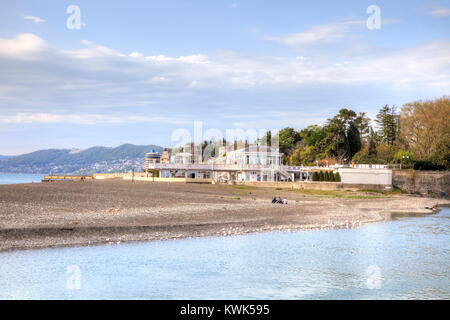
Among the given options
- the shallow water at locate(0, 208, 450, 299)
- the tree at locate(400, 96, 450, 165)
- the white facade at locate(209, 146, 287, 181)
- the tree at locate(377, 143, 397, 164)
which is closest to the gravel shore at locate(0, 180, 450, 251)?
the shallow water at locate(0, 208, 450, 299)

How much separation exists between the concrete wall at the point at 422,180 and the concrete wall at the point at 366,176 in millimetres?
8887

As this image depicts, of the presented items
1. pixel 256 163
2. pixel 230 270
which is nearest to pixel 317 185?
pixel 256 163

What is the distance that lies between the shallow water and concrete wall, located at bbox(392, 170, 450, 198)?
187 ft

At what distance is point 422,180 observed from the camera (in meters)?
79.6

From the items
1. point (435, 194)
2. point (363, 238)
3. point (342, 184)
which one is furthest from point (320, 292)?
point (435, 194)

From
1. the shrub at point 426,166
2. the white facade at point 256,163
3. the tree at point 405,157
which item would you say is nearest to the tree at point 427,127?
the shrub at point 426,166

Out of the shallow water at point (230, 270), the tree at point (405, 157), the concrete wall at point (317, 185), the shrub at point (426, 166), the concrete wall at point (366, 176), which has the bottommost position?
the shallow water at point (230, 270)

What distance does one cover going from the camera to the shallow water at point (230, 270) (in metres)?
15.4

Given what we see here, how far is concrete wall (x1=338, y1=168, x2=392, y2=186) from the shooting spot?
232 ft

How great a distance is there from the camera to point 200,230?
25.5 meters

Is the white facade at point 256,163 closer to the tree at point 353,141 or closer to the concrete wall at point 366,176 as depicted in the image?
the concrete wall at point 366,176

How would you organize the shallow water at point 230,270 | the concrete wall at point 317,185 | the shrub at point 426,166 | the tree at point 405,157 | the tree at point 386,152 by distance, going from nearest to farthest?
the shallow water at point 230,270 → the concrete wall at point 317,185 → the shrub at point 426,166 → the tree at point 405,157 → the tree at point 386,152

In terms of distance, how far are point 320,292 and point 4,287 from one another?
31.4ft

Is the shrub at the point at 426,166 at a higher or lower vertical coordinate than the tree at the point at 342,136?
lower
